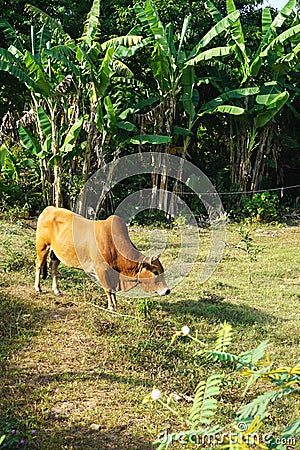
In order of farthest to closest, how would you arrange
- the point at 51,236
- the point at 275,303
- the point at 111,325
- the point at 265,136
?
the point at 265,136
the point at 275,303
the point at 51,236
the point at 111,325

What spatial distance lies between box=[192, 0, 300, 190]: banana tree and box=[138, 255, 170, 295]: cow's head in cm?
634

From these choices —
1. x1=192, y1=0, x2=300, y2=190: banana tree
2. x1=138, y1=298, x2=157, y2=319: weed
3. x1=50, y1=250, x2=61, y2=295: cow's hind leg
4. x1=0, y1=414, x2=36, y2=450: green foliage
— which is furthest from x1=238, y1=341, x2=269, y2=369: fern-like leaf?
x1=192, y1=0, x2=300, y2=190: banana tree

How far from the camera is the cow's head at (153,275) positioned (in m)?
5.17

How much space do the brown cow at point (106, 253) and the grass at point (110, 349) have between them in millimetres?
319

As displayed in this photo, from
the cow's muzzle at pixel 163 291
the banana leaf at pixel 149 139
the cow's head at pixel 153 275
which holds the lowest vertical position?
the cow's muzzle at pixel 163 291

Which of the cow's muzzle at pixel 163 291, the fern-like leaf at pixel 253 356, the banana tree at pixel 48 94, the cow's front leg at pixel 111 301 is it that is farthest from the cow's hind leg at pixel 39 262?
the fern-like leaf at pixel 253 356

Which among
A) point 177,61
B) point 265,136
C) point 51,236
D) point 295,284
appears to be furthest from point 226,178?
point 51,236

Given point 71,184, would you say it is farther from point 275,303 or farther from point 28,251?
point 275,303

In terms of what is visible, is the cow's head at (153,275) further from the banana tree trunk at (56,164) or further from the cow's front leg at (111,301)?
the banana tree trunk at (56,164)

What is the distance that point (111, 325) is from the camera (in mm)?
5227

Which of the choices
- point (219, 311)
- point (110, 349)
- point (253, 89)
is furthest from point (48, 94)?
point (110, 349)

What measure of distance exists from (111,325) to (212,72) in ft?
26.7

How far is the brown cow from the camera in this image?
17.1 feet

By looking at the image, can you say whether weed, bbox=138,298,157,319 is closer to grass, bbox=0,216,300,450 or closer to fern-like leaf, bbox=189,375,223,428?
grass, bbox=0,216,300,450
